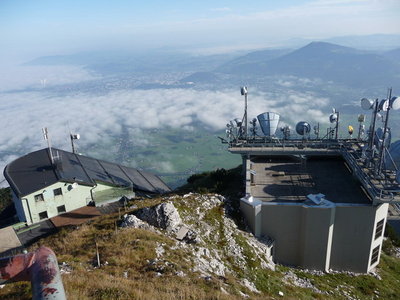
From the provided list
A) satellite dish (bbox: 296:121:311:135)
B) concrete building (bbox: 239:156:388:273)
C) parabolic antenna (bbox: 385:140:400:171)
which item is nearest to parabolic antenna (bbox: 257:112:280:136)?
satellite dish (bbox: 296:121:311:135)

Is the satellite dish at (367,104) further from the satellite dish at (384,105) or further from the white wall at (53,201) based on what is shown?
the white wall at (53,201)

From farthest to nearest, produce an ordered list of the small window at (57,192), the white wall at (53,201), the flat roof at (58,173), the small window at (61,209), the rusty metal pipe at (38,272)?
the small window at (61,209) → the flat roof at (58,173) → the small window at (57,192) → the white wall at (53,201) → the rusty metal pipe at (38,272)

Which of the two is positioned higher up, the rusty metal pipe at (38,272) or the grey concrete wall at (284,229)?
the rusty metal pipe at (38,272)

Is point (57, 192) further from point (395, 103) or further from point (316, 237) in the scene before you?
point (395, 103)

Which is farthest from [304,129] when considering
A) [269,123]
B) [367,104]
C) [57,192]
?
[57,192]

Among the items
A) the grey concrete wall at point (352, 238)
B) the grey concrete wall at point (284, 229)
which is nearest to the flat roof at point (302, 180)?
the grey concrete wall at point (284, 229)

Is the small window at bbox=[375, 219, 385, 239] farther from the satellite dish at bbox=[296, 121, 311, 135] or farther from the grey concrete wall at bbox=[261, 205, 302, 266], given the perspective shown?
the satellite dish at bbox=[296, 121, 311, 135]
